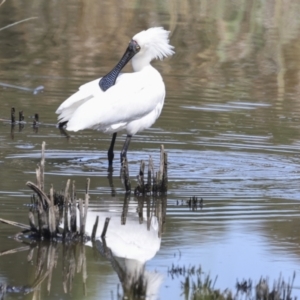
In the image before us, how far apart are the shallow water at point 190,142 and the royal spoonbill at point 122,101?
46 centimetres

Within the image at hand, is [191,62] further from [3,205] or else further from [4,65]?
[3,205]

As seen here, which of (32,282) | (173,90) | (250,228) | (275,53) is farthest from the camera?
(275,53)

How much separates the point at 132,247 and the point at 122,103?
383cm

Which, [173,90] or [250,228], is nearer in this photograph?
[250,228]

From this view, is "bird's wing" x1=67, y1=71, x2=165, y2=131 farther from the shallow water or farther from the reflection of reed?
the reflection of reed

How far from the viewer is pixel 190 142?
12750mm

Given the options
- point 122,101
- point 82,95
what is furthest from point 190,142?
point 82,95

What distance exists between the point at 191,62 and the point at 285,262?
14178mm

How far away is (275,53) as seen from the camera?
23.1m

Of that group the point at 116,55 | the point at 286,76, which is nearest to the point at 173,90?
the point at 286,76

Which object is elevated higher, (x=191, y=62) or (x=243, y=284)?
(x=191, y=62)

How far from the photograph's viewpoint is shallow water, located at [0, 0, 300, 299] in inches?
292

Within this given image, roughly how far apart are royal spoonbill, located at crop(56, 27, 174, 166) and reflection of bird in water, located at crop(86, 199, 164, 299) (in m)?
2.36

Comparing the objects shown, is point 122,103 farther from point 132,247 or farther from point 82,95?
point 132,247
